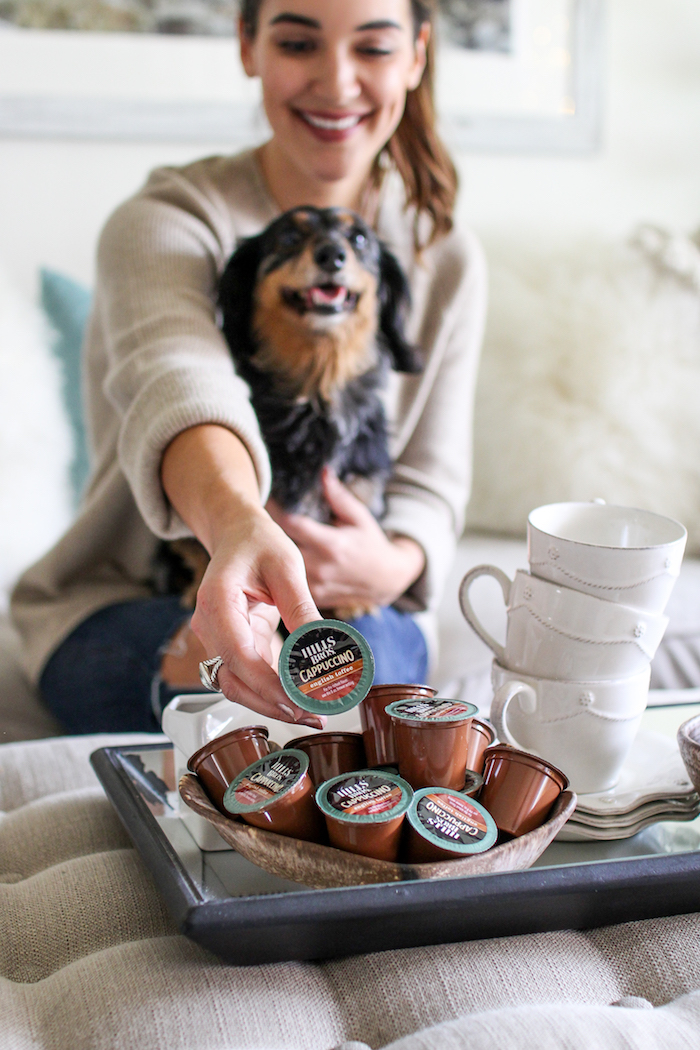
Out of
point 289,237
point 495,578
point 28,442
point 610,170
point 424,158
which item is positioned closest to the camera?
point 495,578

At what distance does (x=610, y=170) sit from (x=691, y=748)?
2.10m

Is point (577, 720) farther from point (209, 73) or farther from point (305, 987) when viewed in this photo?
point (209, 73)

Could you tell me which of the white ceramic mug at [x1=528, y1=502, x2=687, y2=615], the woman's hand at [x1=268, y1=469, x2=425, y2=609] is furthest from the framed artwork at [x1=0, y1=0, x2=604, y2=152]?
the white ceramic mug at [x1=528, y1=502, x2=687, y2=615]

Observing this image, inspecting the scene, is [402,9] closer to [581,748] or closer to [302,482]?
[302,482]

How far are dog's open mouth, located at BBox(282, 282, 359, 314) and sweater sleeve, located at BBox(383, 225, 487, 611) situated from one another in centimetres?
28

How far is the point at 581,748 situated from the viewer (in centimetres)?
72

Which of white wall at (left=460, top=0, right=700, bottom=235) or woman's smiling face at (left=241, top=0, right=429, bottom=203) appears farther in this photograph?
white wall at (left=460, top=0, right=700, bottom=235)

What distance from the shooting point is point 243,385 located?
1.07 metres

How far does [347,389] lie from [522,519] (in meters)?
0.69

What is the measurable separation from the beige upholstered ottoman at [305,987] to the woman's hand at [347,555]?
24.2 inches

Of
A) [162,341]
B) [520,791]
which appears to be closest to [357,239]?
[162,341]

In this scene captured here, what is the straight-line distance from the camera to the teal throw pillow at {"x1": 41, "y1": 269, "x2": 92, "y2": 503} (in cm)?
176

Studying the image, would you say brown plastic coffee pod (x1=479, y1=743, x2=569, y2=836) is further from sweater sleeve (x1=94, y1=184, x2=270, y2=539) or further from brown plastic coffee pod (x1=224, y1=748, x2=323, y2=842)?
sweater sleeve (x1=94, y1=184, x2=270, y2=539)

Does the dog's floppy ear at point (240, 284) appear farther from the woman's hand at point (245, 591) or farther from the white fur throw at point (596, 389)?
the white fur throw at point (596, 389)
